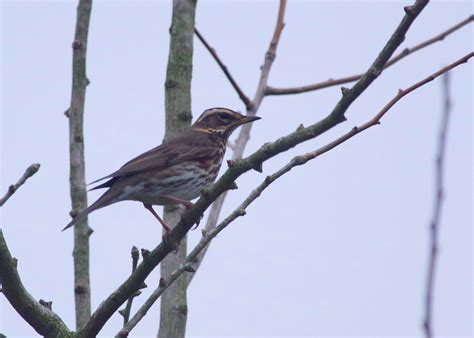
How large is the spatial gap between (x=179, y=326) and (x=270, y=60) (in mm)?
3546

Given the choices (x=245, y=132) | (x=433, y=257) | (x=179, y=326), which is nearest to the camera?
(x=433, y=257)

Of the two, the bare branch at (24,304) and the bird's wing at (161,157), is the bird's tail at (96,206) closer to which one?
the bird's wing at (161,157)

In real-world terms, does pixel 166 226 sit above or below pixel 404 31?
above

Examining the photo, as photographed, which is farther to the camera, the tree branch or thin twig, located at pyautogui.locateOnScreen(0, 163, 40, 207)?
thin twig, located at pyautogui.locateOnScreen(0, 163, 40, 207)

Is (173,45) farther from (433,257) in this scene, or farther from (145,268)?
(433,257)

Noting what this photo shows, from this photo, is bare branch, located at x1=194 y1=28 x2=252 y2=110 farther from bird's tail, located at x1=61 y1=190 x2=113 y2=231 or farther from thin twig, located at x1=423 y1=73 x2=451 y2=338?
thin twig, located at x1=423 y1=73 x2=451 y2=338

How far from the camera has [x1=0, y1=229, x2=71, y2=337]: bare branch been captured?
4988 mm

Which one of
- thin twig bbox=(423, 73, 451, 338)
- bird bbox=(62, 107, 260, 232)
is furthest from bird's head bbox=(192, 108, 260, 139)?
thin twig bbox=(423, 73, 451, 338)

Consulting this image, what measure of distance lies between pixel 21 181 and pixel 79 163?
6.49 feet

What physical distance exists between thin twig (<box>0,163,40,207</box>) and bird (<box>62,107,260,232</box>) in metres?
2.77

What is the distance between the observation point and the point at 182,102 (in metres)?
8.33

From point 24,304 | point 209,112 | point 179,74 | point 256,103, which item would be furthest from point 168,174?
point 24,304

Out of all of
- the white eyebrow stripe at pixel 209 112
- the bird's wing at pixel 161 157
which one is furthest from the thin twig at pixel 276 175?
the white eyebrow stripe at pixel 209 112

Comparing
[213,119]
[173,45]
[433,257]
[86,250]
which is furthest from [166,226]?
[433,257]
